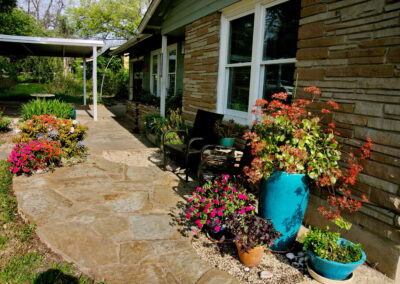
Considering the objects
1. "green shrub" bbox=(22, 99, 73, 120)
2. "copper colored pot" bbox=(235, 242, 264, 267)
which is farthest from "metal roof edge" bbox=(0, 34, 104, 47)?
"copper colored pot" bbox=(235, 242, 264, 267)

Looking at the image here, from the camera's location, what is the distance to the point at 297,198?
258cm

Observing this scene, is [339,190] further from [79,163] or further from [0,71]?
[0,71]

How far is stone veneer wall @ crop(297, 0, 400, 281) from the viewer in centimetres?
231

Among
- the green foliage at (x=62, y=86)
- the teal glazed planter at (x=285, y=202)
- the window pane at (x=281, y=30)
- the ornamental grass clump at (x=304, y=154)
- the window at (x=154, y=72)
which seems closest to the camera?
the ornamental grass clump at (x=304, y=154)

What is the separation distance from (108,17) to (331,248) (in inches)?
1181

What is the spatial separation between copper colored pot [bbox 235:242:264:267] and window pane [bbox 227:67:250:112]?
7.84 feet

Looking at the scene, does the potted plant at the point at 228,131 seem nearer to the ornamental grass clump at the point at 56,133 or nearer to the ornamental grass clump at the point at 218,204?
the ornamental grass clump at the point at 218,204

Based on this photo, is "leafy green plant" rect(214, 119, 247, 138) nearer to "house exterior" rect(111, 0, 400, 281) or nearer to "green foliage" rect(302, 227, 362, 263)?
"house exterior" rect(111, 0, 400, 281)

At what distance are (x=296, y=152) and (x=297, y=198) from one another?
44 centimetres

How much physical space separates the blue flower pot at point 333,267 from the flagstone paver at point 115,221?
0.62 m

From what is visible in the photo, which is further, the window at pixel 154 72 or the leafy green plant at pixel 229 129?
the window at pixel 154 72

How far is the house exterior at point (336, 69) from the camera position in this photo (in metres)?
2.34

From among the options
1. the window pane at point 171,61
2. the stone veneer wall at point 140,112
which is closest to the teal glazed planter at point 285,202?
the stone veneer wall at point 140,112

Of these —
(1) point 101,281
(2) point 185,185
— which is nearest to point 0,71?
(2) point 185,185
